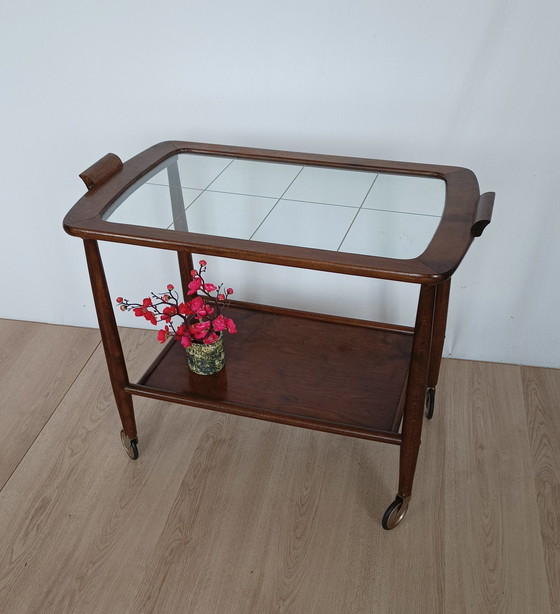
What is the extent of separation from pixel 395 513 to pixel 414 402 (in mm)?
366

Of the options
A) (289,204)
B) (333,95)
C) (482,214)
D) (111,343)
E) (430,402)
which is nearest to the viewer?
(482,214)

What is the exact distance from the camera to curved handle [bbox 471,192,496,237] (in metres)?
1.45

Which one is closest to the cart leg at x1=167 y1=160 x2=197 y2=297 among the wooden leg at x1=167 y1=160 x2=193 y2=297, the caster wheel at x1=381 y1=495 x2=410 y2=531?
the wooden leg at x1=167 y1=160 x2=193 y2=297

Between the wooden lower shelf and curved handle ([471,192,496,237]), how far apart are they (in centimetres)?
51

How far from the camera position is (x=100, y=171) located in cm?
174

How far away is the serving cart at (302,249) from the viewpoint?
151 cm

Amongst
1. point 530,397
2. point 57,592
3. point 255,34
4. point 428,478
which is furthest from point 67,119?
point 530,397

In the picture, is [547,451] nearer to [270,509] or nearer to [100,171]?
[270,509]

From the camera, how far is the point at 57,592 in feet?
5.58

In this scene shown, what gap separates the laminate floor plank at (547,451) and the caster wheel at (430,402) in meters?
0.29

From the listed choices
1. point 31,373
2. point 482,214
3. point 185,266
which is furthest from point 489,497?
point 31,373

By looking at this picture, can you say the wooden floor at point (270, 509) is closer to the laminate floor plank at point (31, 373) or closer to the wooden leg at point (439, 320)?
the laminate floor plank at point (31, 373)

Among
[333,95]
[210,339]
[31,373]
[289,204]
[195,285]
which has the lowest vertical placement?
[31,373]

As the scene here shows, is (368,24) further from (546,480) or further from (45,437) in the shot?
(45,437)
